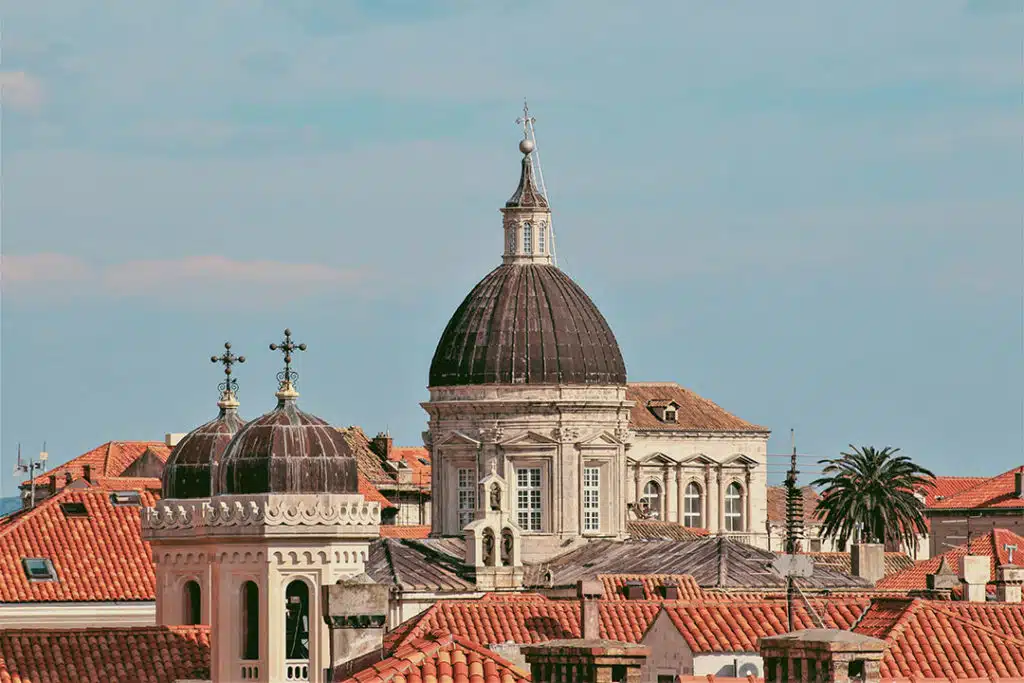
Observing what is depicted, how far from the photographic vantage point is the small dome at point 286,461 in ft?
182

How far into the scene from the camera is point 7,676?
57.8m

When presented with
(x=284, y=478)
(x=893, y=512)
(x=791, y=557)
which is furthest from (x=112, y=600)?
(x=893, y=512)

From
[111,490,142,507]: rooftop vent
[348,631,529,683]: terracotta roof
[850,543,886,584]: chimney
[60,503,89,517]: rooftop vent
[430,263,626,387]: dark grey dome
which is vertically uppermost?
[430,263,626,387]: dark grey dome

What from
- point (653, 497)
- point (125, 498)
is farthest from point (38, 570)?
point (653, 497)

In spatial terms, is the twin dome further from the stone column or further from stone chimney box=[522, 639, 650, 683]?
stone chimney box=[522, 639, 650, 683]

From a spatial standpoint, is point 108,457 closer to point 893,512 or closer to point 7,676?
point 893,512

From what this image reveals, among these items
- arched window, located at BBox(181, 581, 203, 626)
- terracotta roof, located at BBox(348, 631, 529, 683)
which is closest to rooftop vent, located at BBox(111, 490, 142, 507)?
arched window, located at BBox(181, 581, 203, 626)

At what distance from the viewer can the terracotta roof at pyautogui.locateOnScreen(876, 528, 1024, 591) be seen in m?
109

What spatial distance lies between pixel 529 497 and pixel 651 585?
2492cm

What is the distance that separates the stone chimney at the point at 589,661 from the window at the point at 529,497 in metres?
80.8

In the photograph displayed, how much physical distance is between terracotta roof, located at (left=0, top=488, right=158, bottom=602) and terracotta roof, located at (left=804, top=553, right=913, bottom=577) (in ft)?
138

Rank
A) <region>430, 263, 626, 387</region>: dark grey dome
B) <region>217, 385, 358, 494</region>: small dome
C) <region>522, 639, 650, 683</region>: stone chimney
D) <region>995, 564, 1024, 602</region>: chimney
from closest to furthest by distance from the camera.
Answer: <region>522, 639, 650, 683</region>: stone chimney < <region>217, 385, 358, 494</region>: small dome < <region>995, 564, 1024, 602</region>: chimney < <region>430, 263, 626, 387</region>: dark grey dome

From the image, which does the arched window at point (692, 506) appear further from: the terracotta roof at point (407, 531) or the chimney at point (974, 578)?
the chimney at point (974, 578)

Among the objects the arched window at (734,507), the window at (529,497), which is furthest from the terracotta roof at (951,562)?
the arched window at (734,507)
